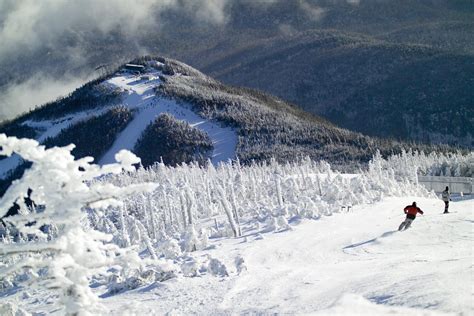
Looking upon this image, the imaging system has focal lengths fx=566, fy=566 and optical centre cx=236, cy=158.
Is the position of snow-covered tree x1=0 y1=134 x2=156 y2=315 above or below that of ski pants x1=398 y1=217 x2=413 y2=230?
above

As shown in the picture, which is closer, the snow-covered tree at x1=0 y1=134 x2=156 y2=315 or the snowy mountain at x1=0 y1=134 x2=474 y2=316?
the snow-covered tree at x1=0 y1=134 x2=156 y2=315

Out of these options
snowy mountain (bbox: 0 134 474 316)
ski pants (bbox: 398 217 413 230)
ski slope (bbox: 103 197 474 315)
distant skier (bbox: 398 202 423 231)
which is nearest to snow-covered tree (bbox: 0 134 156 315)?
snowy mountain (bbox: 0 134 474 316)

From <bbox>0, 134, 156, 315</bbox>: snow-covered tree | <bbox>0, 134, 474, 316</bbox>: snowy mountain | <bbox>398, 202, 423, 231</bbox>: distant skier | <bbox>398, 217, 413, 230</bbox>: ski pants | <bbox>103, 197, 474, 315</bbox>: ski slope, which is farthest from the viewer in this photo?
<bbox>398, 217, 413, 230</bbox>: ski pants

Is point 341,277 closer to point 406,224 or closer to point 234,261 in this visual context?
point 234,261

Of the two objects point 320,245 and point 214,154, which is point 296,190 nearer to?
point 320,245

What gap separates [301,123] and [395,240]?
552 ft

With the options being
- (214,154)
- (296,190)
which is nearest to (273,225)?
(296,190)

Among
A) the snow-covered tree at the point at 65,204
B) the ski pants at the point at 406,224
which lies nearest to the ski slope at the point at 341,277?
the ski pants at the point at 406,224

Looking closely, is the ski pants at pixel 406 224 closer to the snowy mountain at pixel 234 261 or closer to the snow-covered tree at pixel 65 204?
the snowy mountain at pixel 234 261

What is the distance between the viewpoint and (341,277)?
65.6ft

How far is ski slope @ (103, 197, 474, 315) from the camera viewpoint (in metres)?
14.9

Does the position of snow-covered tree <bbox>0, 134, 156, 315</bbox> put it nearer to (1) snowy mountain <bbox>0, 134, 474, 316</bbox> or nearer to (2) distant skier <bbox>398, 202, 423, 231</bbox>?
(1) snowy mountain <bbox>0, 134, 474, 316</bbox>

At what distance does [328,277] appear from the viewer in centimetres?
2038

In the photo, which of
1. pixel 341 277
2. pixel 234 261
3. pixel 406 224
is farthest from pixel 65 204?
pixel 406 224
